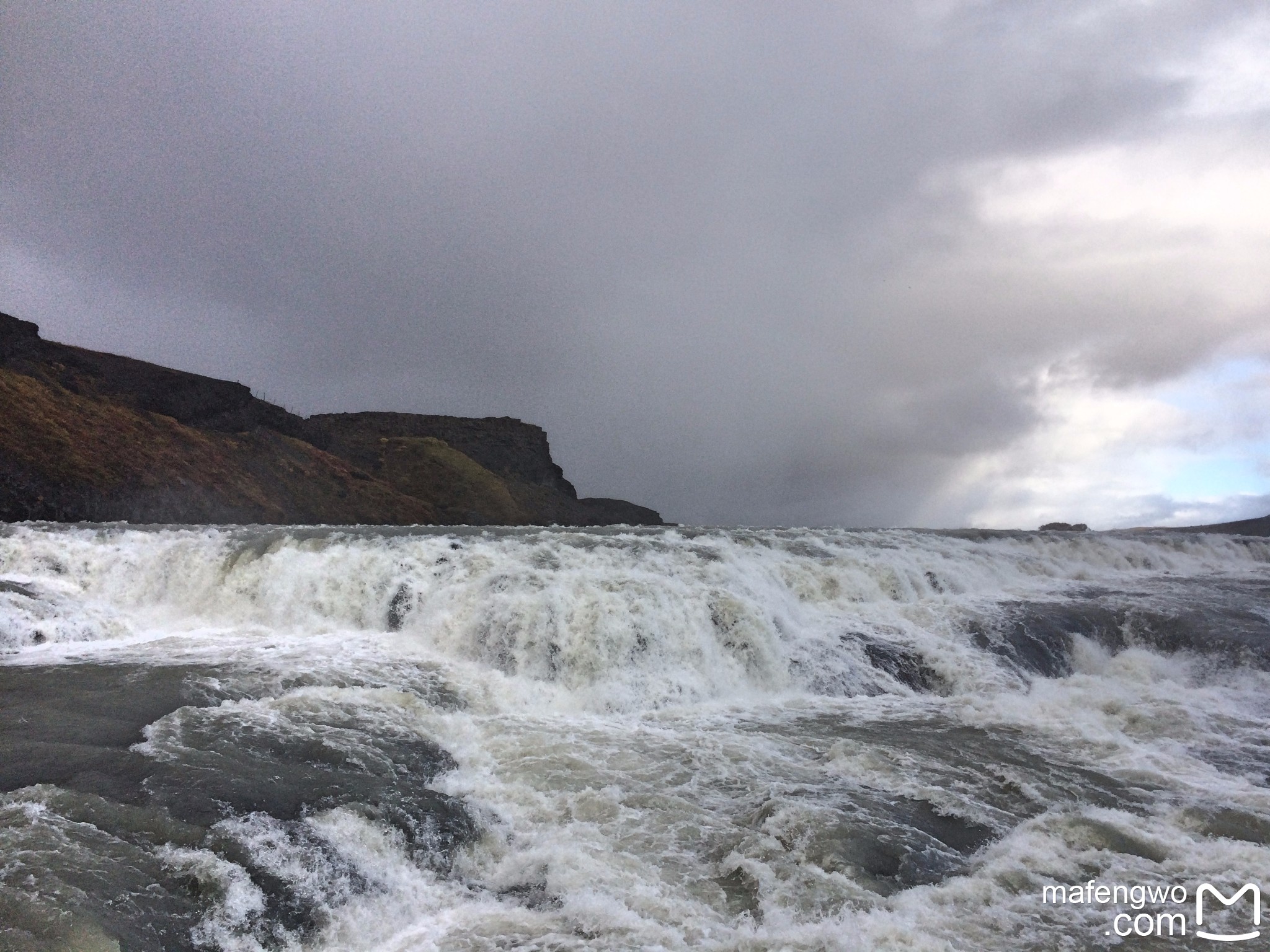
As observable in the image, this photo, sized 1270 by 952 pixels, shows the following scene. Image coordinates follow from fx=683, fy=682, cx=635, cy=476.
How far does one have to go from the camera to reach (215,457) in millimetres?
46000

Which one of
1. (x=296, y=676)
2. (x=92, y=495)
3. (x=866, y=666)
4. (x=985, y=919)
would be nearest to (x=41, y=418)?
(x=92, y=495)

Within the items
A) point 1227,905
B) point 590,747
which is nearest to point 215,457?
point 590,747

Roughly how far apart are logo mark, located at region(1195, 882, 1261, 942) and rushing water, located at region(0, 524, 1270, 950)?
0.12 meters

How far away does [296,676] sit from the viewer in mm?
8719

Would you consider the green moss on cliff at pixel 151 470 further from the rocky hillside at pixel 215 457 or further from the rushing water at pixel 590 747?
the rushing water at pixel 590 747

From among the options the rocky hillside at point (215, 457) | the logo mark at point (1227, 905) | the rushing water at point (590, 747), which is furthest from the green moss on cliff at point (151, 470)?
the logo mark at point (1227, 905)

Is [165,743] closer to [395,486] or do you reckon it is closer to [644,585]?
[644,585]

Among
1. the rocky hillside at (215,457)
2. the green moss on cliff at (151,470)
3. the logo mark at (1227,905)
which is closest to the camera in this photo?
the logo mark at (1227,905)

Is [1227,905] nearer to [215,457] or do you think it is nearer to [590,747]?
[590,747]

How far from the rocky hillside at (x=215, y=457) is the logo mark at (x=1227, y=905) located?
1425 inches

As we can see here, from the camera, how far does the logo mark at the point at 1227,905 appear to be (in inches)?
165

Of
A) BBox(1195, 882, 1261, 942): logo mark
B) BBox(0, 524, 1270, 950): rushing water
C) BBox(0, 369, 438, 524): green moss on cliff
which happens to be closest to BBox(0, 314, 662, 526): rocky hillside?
BBox(0, 369, 438, 524): green moss on cliff

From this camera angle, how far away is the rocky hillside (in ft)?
104

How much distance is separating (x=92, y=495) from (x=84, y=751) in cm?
3352
